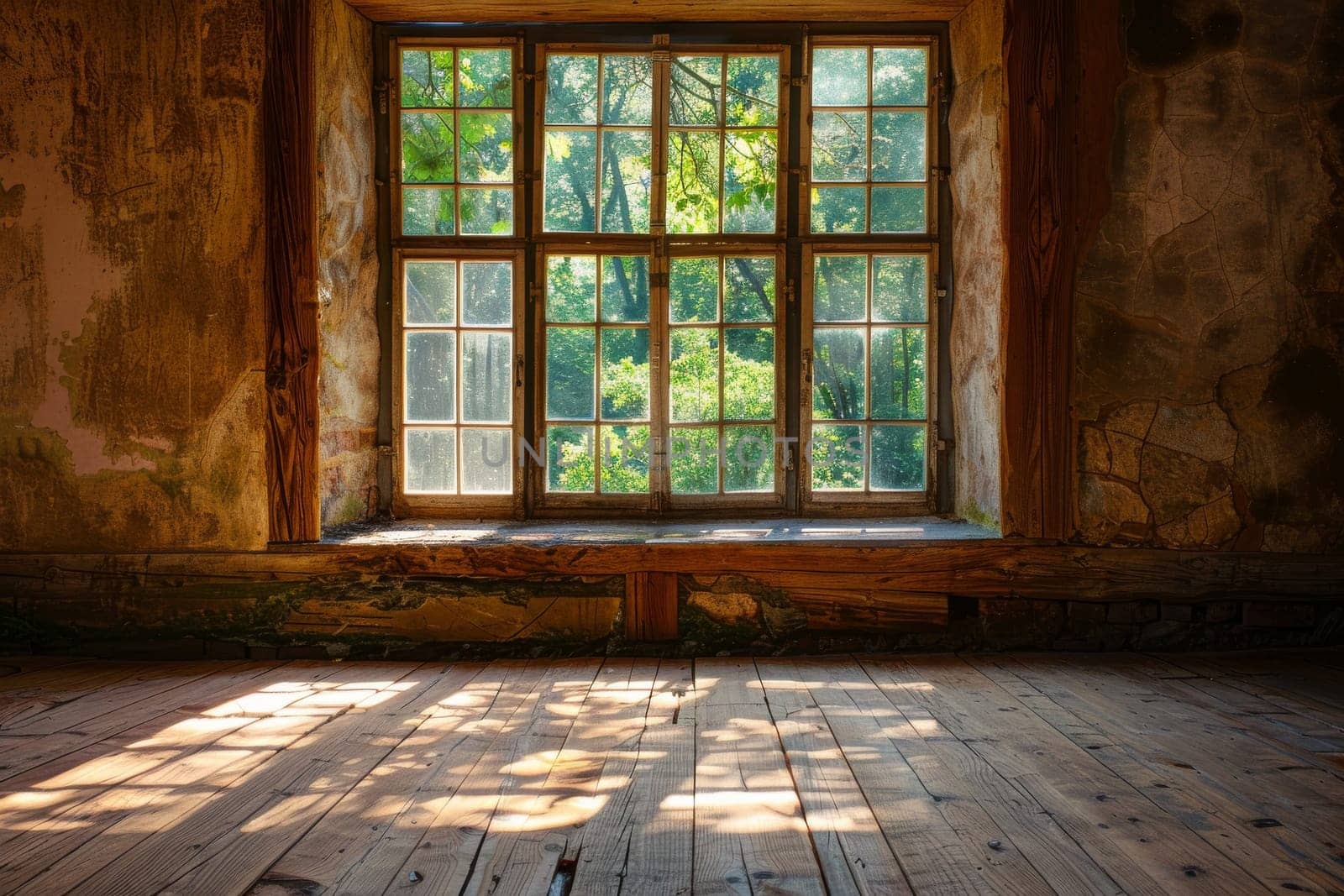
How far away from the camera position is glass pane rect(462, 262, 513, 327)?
164 inches

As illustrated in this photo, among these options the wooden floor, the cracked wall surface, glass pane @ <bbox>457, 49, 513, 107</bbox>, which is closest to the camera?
the wooden floor

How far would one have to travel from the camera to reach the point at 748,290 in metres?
4.18

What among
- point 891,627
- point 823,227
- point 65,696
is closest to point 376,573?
point 65,696

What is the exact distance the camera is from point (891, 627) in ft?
12.1

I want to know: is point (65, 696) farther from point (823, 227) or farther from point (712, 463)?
point (823, 227)

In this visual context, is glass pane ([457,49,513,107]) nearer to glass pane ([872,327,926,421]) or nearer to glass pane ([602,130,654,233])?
glass pane ([602,130,654,233])

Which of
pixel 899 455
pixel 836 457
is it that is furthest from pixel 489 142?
pixel 899 455

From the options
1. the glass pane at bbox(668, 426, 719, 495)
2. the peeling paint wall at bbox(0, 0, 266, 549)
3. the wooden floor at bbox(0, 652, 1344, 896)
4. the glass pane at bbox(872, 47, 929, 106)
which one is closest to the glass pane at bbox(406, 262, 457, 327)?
the peeling paint wall at bbox(0, 0, 266, 549)

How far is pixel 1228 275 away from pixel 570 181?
2677mm

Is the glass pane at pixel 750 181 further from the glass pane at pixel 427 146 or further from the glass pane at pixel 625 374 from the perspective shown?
the glass pane at pixel 427 146

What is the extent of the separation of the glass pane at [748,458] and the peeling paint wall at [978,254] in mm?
819

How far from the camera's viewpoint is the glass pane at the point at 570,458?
4180mm

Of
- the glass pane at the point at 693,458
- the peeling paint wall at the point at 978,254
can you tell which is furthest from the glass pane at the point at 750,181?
the glass pane at the point at 693,458

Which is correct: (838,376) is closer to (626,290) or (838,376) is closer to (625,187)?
(626,290)
